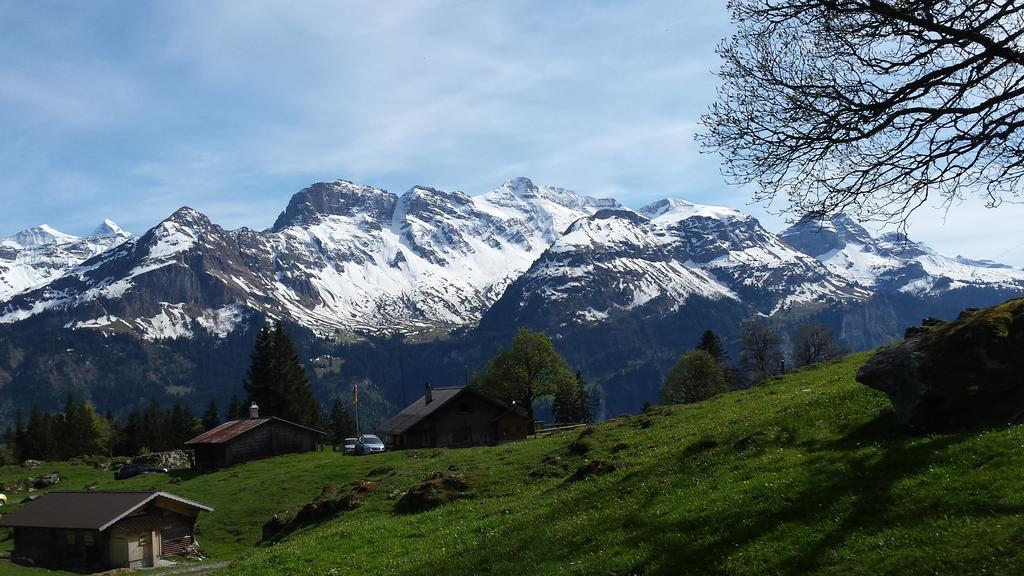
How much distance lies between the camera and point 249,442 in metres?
97.2

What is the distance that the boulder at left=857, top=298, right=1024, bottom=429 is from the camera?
64.6 ft

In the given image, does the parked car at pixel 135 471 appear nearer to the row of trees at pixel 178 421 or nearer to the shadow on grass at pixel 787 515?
the row of trees at pixel 178 421

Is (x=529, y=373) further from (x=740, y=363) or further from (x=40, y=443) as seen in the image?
(x=40, y=443)

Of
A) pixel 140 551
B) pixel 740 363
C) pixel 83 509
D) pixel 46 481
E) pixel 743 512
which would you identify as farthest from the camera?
pixel 740 363

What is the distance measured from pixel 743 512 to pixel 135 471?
98034mm

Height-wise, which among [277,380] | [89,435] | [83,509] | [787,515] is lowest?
[787,515]

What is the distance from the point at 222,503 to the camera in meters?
68.8

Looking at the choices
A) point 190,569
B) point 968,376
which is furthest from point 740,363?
point 968,376

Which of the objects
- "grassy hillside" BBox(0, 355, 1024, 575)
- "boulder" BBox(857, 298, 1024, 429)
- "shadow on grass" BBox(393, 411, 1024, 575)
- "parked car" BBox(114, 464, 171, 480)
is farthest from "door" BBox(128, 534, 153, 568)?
"boulder" BBox(857, 298, 1024, 429)

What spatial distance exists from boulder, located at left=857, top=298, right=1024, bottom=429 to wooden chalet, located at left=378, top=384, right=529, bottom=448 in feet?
236

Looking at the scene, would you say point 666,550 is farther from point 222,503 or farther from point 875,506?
point 222,503

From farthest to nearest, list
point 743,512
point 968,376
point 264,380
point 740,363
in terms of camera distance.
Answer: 1. point 264,380
2. point 740,363
3. point 968,376
4. point 743,512

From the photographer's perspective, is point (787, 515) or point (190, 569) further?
point (190, 569)

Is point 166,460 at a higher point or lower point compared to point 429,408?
lower
